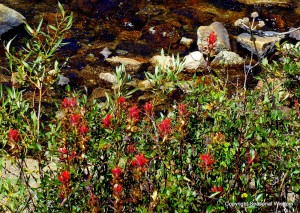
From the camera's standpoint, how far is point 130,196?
9.16 ft

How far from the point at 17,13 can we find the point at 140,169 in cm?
738

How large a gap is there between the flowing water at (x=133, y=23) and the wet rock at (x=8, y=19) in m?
0.20

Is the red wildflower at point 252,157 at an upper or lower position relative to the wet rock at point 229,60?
upper

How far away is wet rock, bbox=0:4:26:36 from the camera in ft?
28.6

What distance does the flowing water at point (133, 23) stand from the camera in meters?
8.10

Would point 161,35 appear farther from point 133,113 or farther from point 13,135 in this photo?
point 13,135

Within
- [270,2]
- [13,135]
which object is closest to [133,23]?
[270,2]

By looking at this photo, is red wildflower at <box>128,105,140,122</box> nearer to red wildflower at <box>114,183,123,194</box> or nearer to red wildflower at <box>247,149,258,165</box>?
red wildflower at <box>114,183,123,194</box>

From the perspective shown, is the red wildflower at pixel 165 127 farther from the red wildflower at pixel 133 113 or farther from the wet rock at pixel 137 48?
the wet rock at pixel 137 48

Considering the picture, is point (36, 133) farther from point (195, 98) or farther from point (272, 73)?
point (272, 73)

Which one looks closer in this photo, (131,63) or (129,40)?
(131,63)

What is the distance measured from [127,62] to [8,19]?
2.57 meters

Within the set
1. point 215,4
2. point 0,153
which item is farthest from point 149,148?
point 215,4

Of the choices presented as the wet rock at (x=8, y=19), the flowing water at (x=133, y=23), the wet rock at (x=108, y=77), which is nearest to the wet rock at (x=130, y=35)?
the flowing water at (x=133, y=23)
